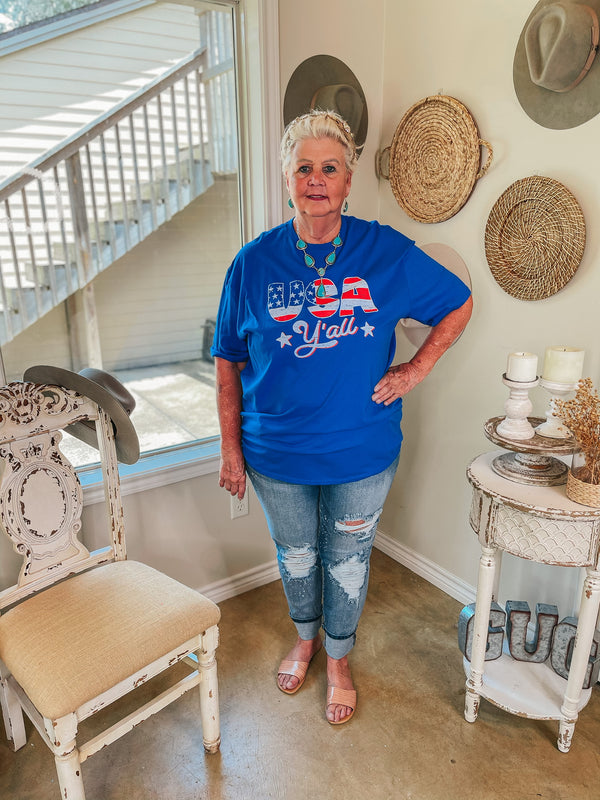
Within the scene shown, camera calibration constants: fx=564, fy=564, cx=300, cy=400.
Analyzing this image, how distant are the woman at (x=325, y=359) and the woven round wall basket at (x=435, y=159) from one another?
0.54m

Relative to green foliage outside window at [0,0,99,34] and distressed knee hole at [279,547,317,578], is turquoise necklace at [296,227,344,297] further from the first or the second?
green foliage outside window at [0,0,99,34]

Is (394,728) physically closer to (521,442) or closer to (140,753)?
(140,753)

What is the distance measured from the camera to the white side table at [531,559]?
1.36 m

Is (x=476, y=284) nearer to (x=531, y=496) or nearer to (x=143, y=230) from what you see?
(x=531, y=496)

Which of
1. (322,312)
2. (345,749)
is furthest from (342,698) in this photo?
(322,312)

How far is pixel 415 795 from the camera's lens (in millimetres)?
1421

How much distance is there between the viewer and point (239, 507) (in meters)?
2.16

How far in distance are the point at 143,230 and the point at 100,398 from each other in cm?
72

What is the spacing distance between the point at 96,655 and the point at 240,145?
165 cm

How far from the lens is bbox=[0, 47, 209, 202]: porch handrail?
5.34 feet

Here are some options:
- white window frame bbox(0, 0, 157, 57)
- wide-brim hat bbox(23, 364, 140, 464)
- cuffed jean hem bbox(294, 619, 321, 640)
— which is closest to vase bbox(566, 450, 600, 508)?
cuffed jean hem bbox(294, 619, 321, 640)

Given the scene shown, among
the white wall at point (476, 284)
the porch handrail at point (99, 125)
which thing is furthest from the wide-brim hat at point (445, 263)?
the porch handrail at point (99, 125)

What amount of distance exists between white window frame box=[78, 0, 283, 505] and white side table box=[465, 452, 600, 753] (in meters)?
1.00

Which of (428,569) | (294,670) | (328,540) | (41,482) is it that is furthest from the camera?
(428,569)
